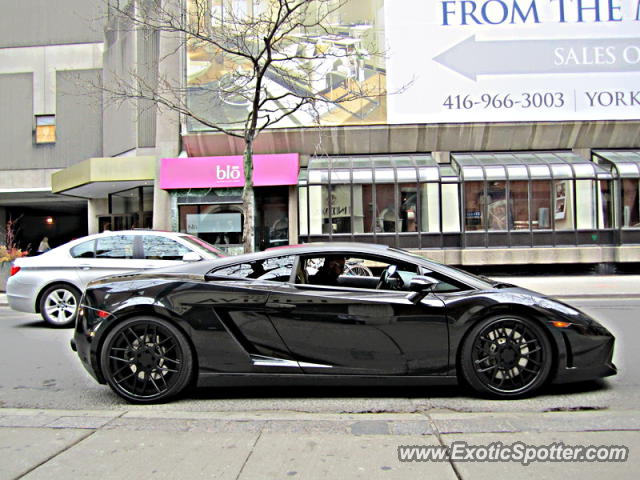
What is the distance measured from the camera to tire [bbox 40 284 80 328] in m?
7.96

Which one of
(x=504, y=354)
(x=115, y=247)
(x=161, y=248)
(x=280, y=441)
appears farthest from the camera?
(x=115, y=247)

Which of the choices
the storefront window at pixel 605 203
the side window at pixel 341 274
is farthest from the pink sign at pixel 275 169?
the side window at pixel 341 274

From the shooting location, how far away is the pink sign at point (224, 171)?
55.0 feet

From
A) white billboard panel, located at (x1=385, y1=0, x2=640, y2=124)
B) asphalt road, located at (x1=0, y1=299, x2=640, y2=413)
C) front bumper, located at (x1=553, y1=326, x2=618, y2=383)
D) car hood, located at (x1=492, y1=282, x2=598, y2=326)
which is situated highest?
white billboard panel, located at (x1=385, y1=0, x2=640, y2=124)

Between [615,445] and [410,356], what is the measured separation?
1463 millimetres

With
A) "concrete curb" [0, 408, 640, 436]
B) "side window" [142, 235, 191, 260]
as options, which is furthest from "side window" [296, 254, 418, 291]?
"side window" [142, 235, 191, 260]

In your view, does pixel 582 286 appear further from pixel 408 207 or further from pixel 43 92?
pixel 43 92

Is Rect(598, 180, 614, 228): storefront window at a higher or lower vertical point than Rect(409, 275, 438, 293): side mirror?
higher

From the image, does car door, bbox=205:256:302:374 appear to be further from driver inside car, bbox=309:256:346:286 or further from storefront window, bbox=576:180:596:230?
storefront window, bbox=576:180:596:230

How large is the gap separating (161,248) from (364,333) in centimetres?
506

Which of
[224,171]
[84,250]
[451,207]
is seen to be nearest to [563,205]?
[451,207]

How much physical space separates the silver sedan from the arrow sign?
13875 mm

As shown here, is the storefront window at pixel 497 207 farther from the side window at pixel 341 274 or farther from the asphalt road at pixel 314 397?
the side window at pixel 341 274

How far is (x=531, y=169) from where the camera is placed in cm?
1641
